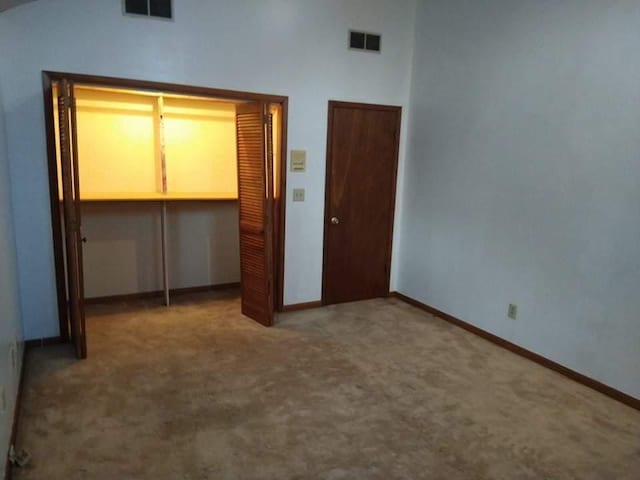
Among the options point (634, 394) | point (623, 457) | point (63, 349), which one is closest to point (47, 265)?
point (63, 349)

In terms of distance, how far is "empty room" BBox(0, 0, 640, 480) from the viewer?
8.15 feet

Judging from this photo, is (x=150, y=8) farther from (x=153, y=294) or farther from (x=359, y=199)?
(x=153, y=294)

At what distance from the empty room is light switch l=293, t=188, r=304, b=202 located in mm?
120

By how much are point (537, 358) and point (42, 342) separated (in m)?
3.80

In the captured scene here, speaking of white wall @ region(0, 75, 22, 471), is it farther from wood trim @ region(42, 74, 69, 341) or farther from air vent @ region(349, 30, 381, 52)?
air vent @ region(349, 30, 381, 52)

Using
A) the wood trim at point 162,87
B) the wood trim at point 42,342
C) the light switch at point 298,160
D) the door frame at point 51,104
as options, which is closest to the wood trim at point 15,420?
the wood trim at point 42,342

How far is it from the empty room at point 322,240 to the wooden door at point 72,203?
0.05ft

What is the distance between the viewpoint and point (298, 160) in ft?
13.6

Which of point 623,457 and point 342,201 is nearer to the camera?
point 623,457

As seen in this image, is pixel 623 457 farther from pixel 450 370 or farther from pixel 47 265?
pixel 47 265

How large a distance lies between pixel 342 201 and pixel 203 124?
168cm

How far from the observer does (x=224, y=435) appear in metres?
2.44

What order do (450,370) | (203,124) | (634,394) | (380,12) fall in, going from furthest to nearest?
1. (203,124)
2. (380,12)
3. (450,370)
4. (634,394)

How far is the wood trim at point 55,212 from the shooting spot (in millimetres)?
3180
